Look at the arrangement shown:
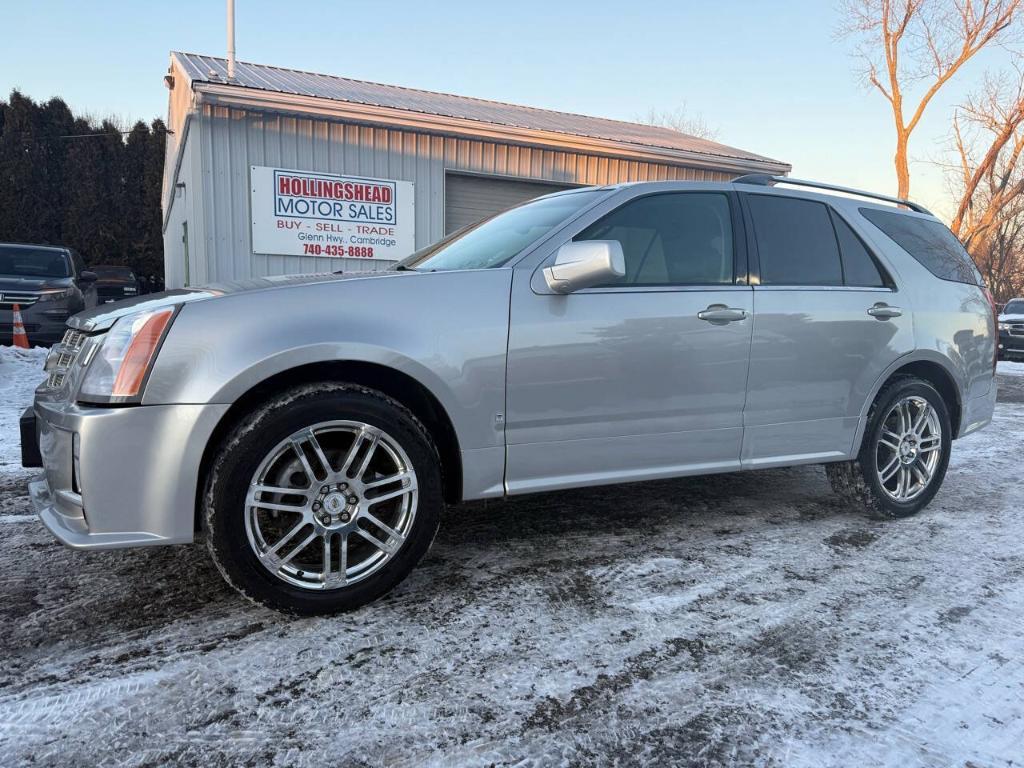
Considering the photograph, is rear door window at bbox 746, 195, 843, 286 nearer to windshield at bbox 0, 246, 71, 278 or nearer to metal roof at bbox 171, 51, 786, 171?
metal roof at bbox 171, 51, 786, 171

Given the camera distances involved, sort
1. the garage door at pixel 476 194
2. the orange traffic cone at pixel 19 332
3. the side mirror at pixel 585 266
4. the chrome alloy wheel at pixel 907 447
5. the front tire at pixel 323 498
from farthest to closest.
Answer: the garage door at pixel 476 194 → the orange traffic cone at pixel 19 332 → the chrome alloy wheel at pixel 907 447 → the side mirror at pixel 585 266 → the front tire at pixel 323 498

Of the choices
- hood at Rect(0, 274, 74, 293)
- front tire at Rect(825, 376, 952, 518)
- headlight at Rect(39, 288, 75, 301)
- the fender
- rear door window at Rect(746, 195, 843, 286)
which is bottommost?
front tire at Rect(825, 376, 952, 518)

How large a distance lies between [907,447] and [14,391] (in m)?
7.91

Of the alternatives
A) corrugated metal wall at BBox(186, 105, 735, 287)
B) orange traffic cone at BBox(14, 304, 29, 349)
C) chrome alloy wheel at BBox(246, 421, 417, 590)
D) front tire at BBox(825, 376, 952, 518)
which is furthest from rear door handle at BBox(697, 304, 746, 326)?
orange traffic cone at BBox(14, 304, 29, 349)

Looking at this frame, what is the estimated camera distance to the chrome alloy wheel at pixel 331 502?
2406mm

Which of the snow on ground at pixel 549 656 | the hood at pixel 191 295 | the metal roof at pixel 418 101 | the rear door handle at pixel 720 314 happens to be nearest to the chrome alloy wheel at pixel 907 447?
the snow on ground at pixel 549 656

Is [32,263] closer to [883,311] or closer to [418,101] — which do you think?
[418,101]

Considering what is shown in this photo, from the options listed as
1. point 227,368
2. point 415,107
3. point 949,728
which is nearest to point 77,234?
point 415,107

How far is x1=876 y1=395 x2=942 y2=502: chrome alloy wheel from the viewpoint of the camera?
3797 mm

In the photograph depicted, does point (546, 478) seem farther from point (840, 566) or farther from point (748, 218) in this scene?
point (748, 218)

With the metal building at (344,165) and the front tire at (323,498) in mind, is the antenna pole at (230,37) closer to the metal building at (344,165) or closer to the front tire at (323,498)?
the metal building at (344,165)

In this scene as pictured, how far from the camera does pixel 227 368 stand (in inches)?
90.8

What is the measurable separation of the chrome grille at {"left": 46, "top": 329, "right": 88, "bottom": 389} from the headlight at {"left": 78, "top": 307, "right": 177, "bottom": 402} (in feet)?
0.90

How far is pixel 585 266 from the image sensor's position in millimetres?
2738
